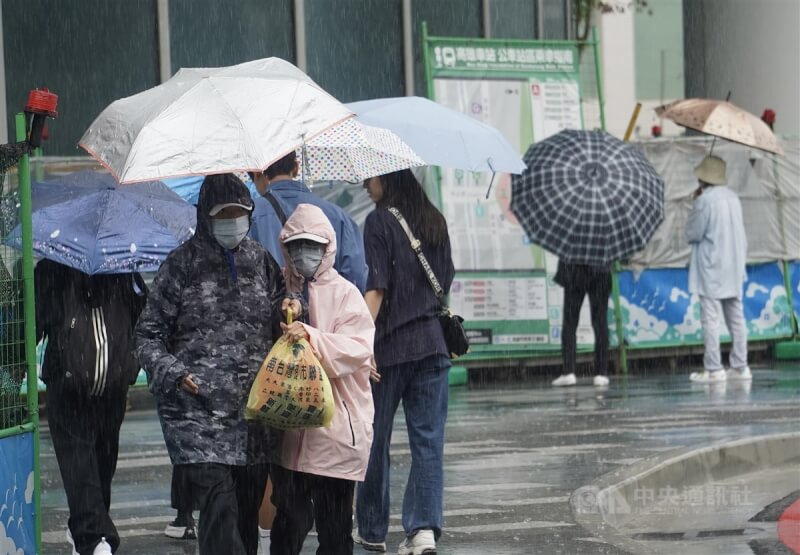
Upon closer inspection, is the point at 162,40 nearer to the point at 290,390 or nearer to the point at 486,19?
the point at 486,19

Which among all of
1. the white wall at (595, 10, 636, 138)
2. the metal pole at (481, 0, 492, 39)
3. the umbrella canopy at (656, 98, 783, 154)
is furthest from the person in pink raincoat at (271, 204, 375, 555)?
the white wall at (595, 10, 636, 138)

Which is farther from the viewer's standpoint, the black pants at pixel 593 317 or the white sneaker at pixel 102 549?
the black pants at pixel 593 317

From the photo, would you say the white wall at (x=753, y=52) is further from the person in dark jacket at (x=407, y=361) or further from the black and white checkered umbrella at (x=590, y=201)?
the person in dark jacket at (x=407, y=361)

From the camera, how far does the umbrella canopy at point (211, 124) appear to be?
6.02 m

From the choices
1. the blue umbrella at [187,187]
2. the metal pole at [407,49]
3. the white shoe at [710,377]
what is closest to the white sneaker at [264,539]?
the blue umbrella at [187,187]

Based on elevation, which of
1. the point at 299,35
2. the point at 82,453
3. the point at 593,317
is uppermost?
the point at 299,35

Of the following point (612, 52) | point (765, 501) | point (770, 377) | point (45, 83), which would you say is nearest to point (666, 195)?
point (770, 377)

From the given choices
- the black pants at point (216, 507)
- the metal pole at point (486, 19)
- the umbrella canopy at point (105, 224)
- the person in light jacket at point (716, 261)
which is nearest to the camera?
the black pants at point (216, 507)

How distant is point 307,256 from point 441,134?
6.92ft

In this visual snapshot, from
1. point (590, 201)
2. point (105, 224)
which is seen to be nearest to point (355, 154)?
point (105, 224)

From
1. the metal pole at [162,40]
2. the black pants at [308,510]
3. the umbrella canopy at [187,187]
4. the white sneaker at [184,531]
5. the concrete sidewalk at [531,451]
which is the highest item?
the metal pole at [162,40]

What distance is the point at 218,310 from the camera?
19.8 feet

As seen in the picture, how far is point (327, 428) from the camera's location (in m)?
6.16

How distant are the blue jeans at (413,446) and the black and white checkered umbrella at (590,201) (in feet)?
19.5
